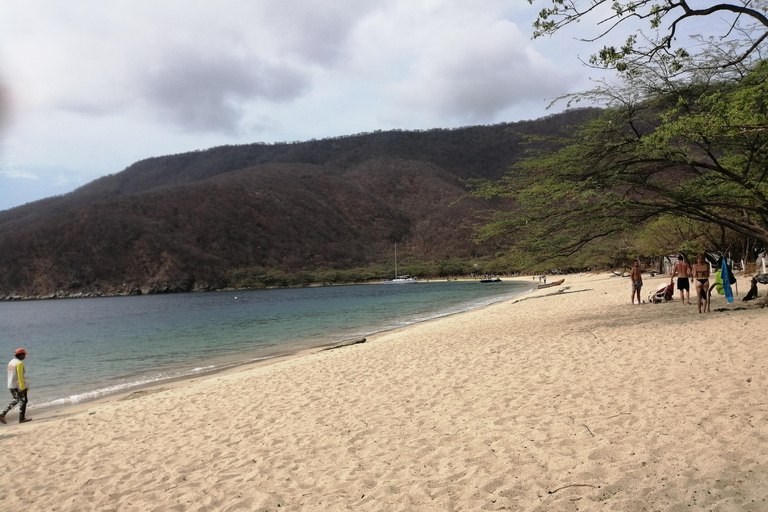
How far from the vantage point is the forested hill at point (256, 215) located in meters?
98.5

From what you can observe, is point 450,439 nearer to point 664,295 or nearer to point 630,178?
point 630,178

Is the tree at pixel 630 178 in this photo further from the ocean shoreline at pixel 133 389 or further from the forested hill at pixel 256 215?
the forested hill at pixel 256 215

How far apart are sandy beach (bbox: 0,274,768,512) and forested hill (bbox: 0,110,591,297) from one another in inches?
2914

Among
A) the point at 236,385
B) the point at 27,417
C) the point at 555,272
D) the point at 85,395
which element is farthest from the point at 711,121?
the point at 555,272

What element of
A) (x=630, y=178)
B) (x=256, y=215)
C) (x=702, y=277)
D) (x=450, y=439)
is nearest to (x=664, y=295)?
(x=702, y=277)

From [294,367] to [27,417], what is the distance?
5.46 meters

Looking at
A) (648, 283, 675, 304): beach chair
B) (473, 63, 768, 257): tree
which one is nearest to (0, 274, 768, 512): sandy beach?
(473, 63, 768, 257): tree

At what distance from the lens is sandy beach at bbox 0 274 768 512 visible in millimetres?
3814

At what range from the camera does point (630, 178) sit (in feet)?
37.8

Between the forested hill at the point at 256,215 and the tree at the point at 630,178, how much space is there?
224 ft

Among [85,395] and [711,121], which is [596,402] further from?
[85,395]

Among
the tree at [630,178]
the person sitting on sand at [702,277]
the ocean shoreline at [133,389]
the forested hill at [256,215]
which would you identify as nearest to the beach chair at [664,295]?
the person sitting on sand at [702,277]

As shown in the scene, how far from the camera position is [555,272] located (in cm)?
8494

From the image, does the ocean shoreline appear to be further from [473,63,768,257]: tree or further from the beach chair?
the beach chair
